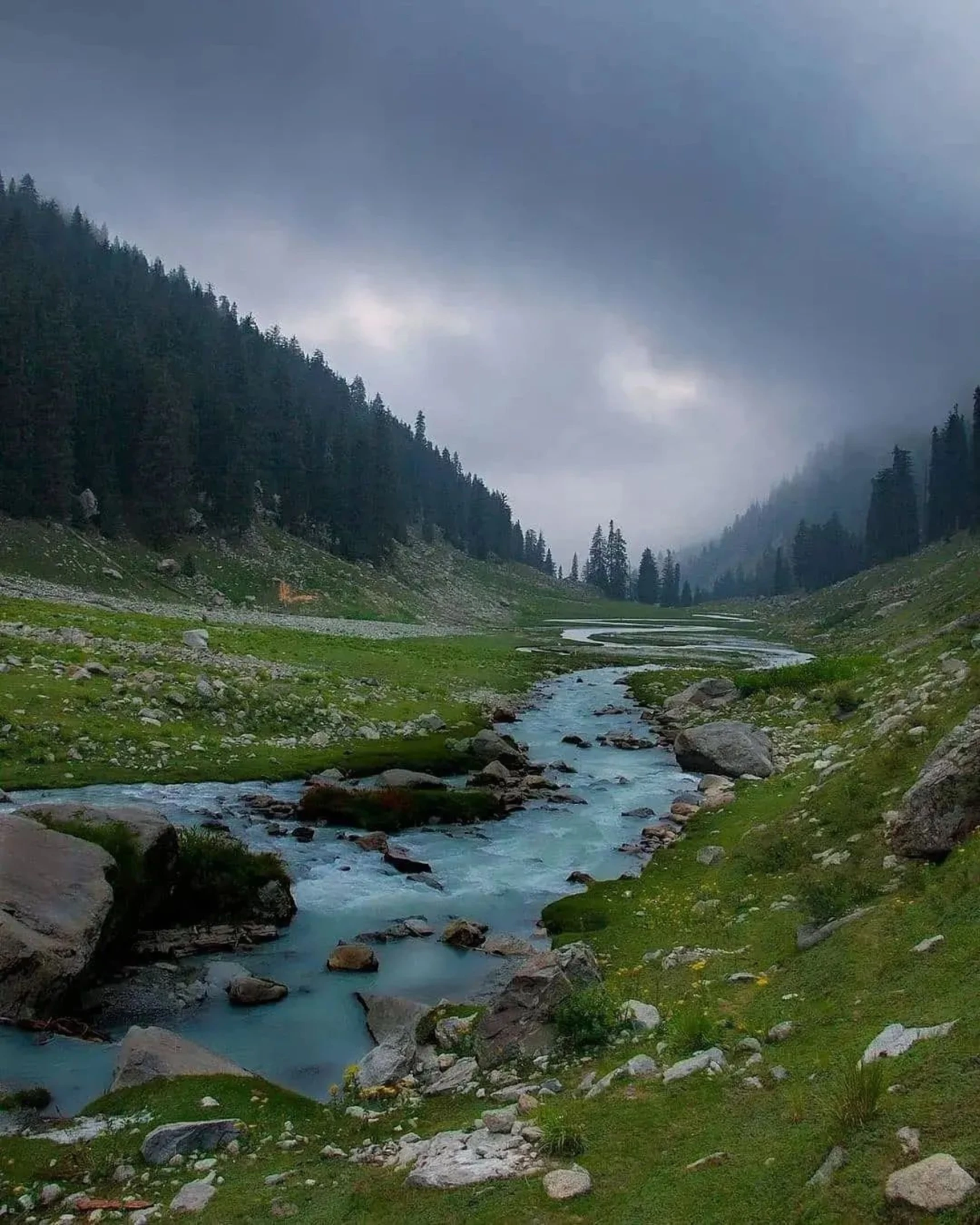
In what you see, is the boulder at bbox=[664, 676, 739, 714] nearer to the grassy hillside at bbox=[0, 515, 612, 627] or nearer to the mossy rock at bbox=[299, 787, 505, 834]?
the mossy rock at bbox=[299, 787, 505, 834]

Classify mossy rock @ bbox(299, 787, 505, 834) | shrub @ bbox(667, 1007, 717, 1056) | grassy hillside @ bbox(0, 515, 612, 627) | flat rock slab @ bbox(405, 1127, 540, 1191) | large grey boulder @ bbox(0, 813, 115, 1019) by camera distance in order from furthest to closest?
1. grassy hillside @ bbox(0, 515, 612, 627)
2. mossy rock @ bbox(299, 787, 505, 834)
3. large grey boulder @ bbox(0, 813, 115, 1019)
4. shrub @ bbox(667, 1007, 717, 1056)
5. flat rock slab @ bbox(405, 1127, 540, 1191)

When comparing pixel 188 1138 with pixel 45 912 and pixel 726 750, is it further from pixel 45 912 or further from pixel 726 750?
pixel 726 750

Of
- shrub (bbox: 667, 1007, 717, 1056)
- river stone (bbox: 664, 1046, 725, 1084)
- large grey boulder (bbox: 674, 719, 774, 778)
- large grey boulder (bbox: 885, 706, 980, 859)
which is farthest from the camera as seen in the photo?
large grey boulder (bbox: 674, 719, 774, 778)

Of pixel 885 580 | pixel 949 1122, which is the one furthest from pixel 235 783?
pixel 885 580

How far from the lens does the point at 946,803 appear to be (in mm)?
13055

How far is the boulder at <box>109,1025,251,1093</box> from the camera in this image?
11.7m

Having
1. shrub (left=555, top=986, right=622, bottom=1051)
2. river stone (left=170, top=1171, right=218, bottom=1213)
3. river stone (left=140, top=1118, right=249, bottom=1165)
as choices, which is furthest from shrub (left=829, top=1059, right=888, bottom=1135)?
river stone (left=140, top=1118, right=249, bottom=1165)

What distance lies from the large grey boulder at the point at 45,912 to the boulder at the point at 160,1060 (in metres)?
1.87

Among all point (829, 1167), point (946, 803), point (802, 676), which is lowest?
point (829, 1167)

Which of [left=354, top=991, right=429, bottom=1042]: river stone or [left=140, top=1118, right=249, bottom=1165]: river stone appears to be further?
[left=354, top=991, right=429, bottom=1042]: river stone

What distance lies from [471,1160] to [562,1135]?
948 millimetres

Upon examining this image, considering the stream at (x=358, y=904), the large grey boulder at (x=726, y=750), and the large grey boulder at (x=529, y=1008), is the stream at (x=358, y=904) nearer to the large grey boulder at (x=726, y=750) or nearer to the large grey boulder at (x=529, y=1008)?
the large grey boulder at (x=726, y=750)

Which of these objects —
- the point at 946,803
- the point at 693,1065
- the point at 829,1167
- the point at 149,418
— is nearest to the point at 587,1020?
the point at 693,1065

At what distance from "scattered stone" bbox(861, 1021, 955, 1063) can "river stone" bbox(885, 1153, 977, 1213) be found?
1848mm
